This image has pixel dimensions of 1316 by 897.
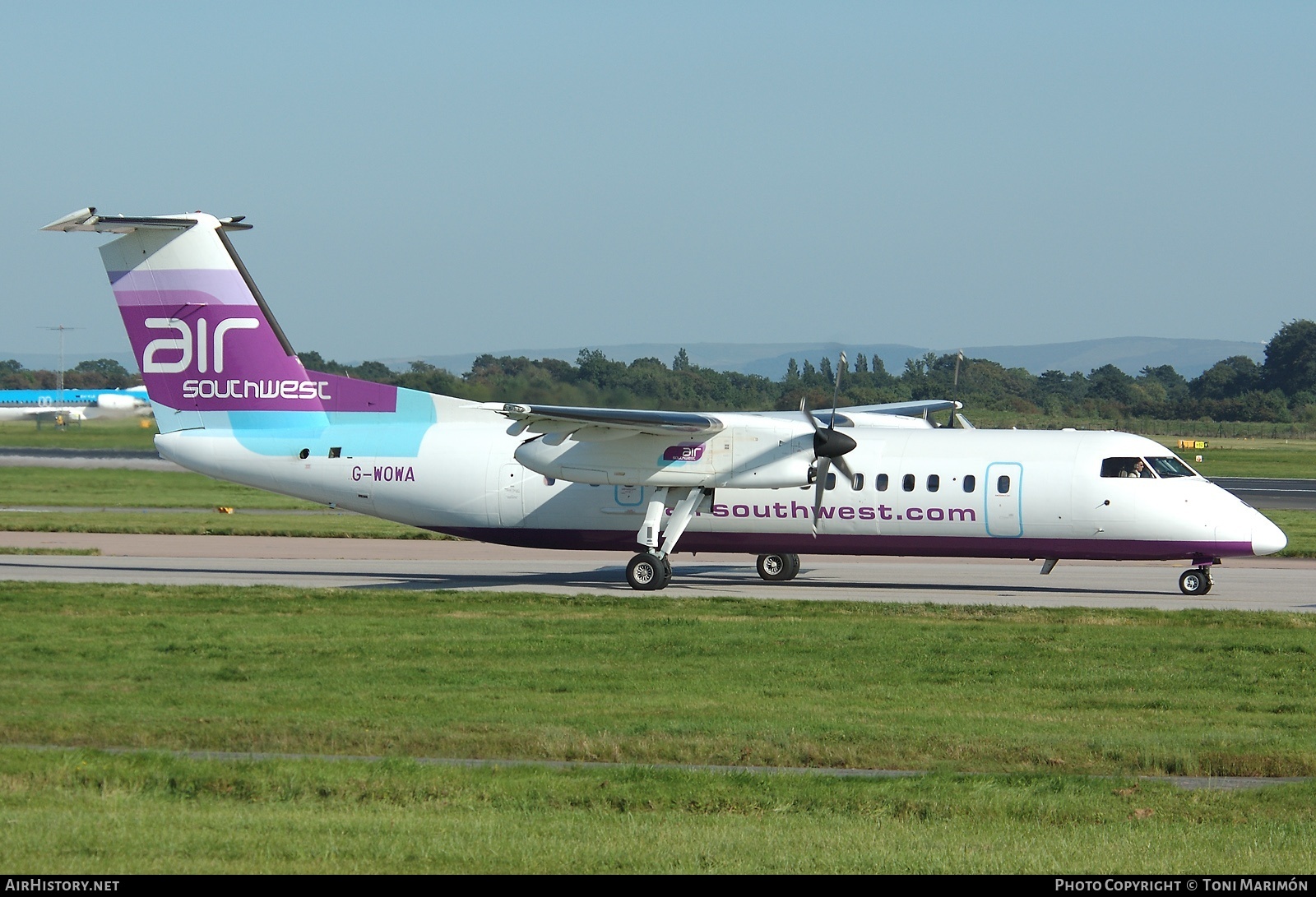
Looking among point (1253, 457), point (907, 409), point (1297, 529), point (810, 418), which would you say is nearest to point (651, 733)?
point (810, 418)

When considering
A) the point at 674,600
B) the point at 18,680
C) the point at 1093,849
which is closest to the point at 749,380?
the point at 674,600

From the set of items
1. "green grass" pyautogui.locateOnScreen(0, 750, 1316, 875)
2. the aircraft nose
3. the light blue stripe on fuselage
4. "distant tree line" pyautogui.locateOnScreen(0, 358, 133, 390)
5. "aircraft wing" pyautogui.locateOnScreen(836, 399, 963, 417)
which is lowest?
"green grass" pyautogui.locateOnScreen(0, 750, 1316, 875)

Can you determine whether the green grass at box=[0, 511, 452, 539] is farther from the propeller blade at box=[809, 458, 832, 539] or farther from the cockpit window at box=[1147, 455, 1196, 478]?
the cockpit window at box=[1147, 455, 1196, 478]

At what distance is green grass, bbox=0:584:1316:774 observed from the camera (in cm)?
1170

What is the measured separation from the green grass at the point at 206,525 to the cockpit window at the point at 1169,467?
1852 cm

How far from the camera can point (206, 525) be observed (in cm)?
3628

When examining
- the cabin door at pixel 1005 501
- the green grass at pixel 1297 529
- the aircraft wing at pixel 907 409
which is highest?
the aircraft wing at pixel 907 409

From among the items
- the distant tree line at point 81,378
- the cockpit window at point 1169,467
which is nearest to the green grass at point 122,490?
the cockpit window at point 1169,467

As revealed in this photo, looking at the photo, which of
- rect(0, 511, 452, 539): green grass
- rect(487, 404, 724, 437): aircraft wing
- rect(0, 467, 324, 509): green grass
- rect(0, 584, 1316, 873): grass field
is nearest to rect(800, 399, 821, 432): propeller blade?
rect(487, 404, 724, 437): aircraft wing

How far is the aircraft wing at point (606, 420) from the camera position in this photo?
2220 cm

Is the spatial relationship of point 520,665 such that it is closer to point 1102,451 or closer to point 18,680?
point 18,680

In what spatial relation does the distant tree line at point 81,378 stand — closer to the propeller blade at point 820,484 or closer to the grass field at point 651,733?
the propeller blade at point 820,484

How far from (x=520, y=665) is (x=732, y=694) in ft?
9.55

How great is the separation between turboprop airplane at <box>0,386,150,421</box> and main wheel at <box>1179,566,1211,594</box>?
22085mm
